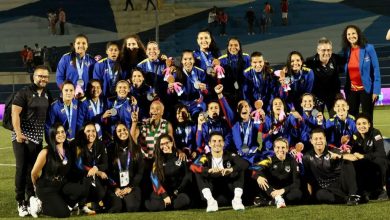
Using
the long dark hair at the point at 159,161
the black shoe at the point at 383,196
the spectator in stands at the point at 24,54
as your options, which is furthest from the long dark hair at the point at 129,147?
the spectator in stands at the point at 24,54

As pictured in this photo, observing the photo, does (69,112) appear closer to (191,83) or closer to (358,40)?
(191,83)

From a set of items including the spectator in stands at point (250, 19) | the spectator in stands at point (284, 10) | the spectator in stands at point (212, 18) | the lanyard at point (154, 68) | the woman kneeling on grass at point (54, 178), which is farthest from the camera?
the spectator in stands at point (212, 18)

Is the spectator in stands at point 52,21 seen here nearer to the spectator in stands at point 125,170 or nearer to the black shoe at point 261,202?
the spectator in stands at point 125,170

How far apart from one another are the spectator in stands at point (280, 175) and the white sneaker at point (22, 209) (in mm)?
2335

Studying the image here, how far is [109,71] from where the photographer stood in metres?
9.16

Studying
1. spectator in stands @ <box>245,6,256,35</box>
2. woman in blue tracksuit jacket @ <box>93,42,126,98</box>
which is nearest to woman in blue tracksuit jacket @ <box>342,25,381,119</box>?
woman in blue tracksuit jacket @ <box>93,42,126,98</box>

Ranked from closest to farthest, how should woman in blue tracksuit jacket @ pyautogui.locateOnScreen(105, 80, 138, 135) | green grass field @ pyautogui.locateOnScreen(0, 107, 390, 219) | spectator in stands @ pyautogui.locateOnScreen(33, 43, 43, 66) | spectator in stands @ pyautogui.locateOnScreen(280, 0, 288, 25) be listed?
green grass field @ pyautogui.locateOnScreen(0, 107, 390, 219), woman in blue tracksuit jacket @ pyautogui.locateOnScreen(105, 80, 138, 135), spectator in stands @ pyautogui.locateOnScreen(33, 43, 43, 66), spectator in stands @ pyautogui.locateOnScreen(280, 0, 288, 25)

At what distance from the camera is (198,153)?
28.4 ft

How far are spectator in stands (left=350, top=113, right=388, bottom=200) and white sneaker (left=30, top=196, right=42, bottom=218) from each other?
10.5ft

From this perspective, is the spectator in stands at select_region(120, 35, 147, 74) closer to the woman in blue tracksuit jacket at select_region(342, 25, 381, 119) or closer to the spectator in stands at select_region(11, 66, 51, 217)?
the spectator in stands at select_region(11, 66, 51, 217)

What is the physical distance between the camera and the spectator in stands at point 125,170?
26.9 feet

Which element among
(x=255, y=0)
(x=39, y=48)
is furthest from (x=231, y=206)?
(x=255, y=0)

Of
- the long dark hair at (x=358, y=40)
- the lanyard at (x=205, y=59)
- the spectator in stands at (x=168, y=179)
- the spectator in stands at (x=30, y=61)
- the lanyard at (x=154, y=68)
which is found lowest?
the spectator in stands at (x=168, y=179)

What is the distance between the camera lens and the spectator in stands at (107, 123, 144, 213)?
8203 millimetres
